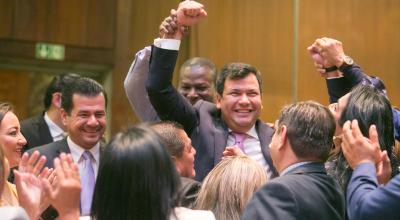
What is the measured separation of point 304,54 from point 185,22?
265 cm

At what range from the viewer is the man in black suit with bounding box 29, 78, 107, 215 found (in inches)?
149

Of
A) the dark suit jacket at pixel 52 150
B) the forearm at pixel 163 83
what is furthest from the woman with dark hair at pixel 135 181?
the dark suit jacket at pixel 52 150

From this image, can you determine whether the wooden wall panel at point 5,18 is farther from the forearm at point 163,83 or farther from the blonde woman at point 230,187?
the blonde woman at point 230,187

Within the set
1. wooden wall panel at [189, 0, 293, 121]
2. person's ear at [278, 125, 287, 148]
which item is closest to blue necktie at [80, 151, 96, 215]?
person's ear at [278, 125, 287, 148]

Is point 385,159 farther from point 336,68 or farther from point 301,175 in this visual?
point 336,68

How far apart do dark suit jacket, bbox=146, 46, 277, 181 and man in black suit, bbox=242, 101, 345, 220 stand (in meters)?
0.92

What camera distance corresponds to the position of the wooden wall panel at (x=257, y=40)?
19.4ft

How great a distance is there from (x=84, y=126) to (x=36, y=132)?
77cm

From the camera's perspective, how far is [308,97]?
5879 mm

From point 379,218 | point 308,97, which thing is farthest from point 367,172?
point 308,97

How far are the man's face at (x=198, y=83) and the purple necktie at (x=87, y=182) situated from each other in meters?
0.84

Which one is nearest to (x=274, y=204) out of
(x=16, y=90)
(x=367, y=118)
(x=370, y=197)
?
(x=370, y=197)

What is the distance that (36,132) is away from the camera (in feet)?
14.7

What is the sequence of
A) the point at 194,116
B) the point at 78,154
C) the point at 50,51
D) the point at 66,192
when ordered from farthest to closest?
the point at 50,51
the point at 78,154
the point at 194,116
the point at 66,192
